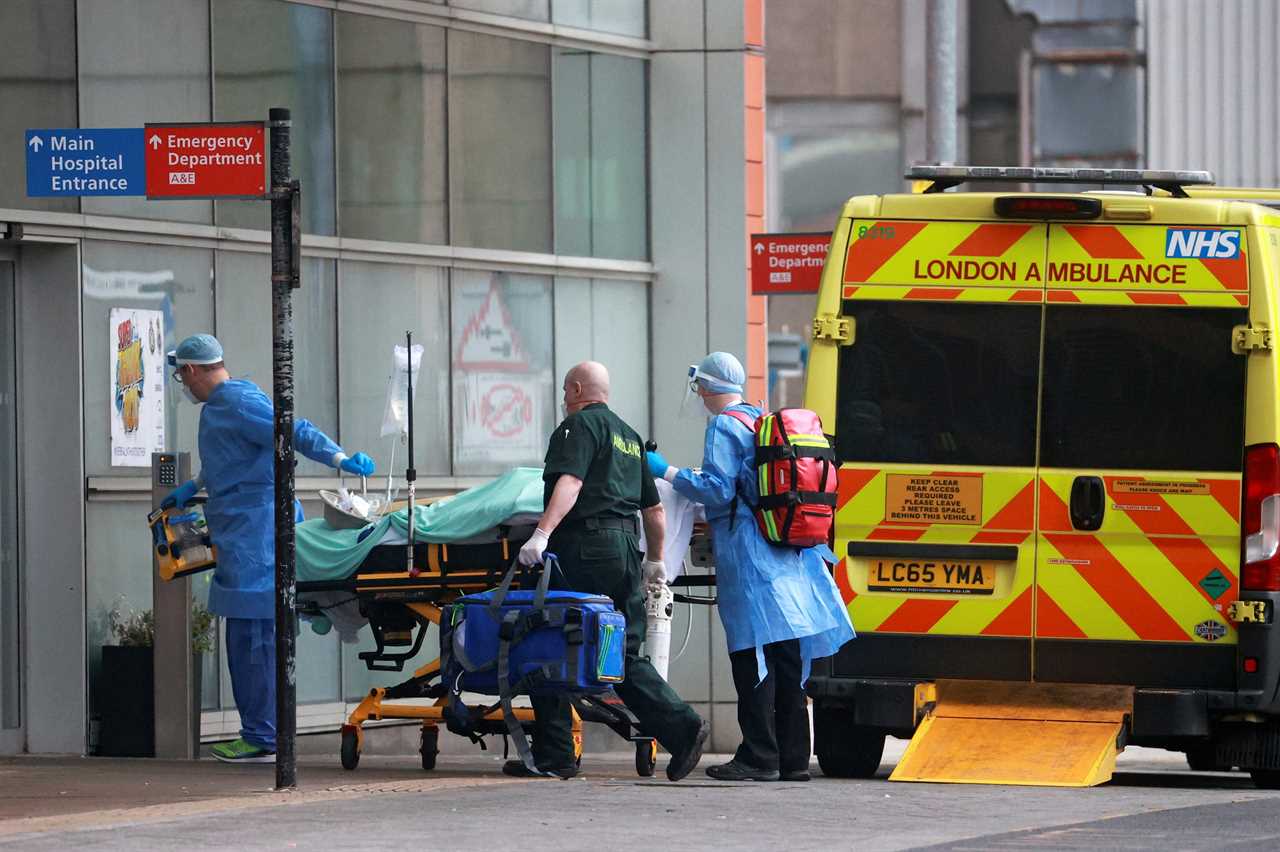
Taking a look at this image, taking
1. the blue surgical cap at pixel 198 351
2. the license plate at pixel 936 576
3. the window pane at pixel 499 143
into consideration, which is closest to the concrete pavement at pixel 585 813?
the license plate at pixel 936 576

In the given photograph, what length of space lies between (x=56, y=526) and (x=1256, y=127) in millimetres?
19618

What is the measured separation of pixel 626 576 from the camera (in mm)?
10797

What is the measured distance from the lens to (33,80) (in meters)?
12.8

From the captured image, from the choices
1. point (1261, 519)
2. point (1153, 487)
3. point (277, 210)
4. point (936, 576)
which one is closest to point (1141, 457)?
point (1153, 487)

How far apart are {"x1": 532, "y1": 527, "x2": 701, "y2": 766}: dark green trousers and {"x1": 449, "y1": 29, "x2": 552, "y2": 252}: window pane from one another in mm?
4446

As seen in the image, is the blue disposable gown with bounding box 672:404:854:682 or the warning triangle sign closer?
the blue disposable gown with bounding box 672:404:854:682

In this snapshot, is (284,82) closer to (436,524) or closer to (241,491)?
(241,491)

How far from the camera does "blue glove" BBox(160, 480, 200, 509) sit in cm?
1209

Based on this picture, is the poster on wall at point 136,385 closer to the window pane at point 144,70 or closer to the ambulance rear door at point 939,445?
the window pane at point 144,70

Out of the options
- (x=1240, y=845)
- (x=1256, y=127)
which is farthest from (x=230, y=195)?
(x=1256, y=127)

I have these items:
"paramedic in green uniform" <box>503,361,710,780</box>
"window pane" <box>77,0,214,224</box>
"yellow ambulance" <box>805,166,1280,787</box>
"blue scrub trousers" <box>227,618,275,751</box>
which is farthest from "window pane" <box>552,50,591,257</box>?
"paramedic in green uniform" <box>503,361,710,780</box>

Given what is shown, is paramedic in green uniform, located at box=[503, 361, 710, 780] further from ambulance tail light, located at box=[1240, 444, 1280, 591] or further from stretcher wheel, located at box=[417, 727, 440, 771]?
ambulance tail light, located at box=[1240, 444, 1280, 591]

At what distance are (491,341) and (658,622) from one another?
3234 millimetres

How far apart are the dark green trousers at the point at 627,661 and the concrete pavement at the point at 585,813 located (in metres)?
0.22
